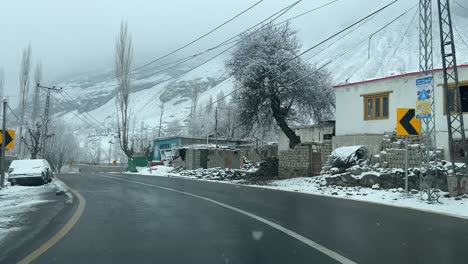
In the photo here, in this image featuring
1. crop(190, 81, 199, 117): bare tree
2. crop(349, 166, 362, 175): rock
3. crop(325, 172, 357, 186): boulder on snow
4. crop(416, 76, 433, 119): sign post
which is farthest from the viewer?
crop(190, 81, 199, 117): bare tree

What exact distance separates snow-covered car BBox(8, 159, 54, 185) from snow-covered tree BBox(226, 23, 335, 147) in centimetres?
1363

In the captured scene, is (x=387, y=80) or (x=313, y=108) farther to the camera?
(x=313, y=108)

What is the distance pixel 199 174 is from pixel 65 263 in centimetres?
3110

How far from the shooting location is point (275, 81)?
107 ft

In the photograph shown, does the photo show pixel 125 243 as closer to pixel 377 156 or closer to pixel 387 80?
pixel 377 156

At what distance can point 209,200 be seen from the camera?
15.3 m

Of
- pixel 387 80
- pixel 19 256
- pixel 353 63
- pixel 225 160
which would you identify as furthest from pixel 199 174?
pixel 353 63

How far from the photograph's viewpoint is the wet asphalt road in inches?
268

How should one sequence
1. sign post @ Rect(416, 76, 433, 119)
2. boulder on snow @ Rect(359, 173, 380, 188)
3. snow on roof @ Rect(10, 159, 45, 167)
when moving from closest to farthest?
sign post @ Rect(416, 76, 433, 119)
boulder on snow @ Rect(359, 173, 380, 188)
snow on roof @ Rect(10, 159, 45, 167)

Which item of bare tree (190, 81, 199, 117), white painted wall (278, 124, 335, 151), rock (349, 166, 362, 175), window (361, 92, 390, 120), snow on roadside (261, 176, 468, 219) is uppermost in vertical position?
bare tree (190, 81, 199, 117)

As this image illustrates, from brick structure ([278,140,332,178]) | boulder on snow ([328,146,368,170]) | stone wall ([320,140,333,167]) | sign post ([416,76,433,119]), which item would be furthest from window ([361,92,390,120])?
sign post ([416,76,433,119])

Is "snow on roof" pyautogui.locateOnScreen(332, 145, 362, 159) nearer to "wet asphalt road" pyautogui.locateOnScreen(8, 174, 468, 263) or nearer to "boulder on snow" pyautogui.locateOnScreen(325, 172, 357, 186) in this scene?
"boulder on snow" pyautogui.locateOnScreen(325, 172, 357, 186)

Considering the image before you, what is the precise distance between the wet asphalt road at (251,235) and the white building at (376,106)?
11691 millimetres

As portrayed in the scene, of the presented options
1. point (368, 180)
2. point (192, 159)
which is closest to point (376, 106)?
point (368, 180)
